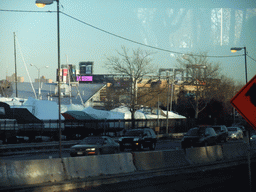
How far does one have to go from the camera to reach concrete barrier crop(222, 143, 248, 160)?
68.3 ft

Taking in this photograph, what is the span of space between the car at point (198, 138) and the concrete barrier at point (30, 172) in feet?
56.4

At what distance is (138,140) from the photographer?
91.4 ft

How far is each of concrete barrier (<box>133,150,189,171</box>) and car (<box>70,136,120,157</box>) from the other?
5760mm

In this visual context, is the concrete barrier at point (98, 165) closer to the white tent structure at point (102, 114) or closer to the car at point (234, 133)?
the car at point (234, 133)

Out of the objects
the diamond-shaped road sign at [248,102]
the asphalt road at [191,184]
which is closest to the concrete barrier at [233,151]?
the asphalt road at [191,184]

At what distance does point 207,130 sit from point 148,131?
15.6 ft

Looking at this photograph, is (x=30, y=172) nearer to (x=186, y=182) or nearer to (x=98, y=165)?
(x=98, y=165)

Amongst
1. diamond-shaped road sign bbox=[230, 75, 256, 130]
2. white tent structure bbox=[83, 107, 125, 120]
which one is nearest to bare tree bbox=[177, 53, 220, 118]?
white tent structure bbox=[83, 107, 125, 120]

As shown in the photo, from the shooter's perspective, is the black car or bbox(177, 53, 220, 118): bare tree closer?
the black car

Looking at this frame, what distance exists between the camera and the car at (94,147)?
69.6 feet

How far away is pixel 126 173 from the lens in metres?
14.5

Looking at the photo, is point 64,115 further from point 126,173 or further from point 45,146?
point 126,173

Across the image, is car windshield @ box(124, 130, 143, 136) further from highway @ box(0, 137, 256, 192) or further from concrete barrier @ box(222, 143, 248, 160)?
highway @ box(0, 137, 256, 192)

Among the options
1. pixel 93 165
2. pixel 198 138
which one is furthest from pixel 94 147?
pixel 198 138
